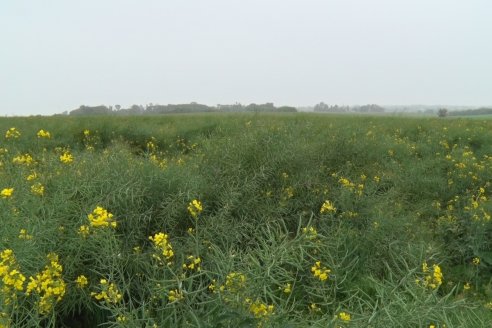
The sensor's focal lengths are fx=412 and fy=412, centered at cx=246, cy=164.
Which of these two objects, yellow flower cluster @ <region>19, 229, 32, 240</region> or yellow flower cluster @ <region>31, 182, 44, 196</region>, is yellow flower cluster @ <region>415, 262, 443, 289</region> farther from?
yellow flower cluster @ <region>31, 182, 44, 196</region>

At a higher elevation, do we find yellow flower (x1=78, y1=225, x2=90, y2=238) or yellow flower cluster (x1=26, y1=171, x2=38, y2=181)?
yellow flower cluster (x1=26, y1=171, x2=38, y2=181)

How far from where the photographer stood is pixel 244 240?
124 inches

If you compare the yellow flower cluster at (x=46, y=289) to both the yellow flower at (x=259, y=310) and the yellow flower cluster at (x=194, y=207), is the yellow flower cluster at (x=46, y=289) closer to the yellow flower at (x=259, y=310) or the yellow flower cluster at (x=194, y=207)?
the yellow flower cluster at (x=194, y=207)

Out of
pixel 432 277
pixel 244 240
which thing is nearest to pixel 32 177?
pixel 244 240

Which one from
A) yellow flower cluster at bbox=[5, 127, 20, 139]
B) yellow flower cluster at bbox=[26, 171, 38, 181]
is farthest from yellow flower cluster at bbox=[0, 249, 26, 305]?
yellow flower cluster at bbox=[5, 127, 20, 139]

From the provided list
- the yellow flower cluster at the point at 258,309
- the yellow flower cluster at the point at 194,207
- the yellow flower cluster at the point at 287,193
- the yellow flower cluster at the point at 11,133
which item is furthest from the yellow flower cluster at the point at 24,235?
the yellow flower cluster at the point at 11,133

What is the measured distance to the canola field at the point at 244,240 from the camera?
1785mm

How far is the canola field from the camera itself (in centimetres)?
179

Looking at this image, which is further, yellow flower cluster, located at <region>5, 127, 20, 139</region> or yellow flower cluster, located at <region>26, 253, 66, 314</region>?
yellow flower cluster, located at <region>5, 127, 20, 139</region>

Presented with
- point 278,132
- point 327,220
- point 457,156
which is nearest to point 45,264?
point 327,220

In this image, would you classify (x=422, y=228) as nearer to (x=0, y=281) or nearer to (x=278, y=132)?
(x=278, y=132)

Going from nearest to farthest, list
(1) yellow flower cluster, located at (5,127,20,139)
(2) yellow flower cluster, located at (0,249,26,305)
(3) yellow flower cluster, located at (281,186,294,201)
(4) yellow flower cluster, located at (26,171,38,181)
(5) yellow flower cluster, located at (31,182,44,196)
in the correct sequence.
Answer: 1. (2) yellow flower cluster, located at (0,249,26,305)
2. (5) yellow flower cluster, located at (31,182,44,196)
3. (4) yellow flower cluster, located at (26,171,38,181)
4. (3) yellow flower cluster, located at (281,186,294,201)
5. (1) yellow flower cluster, located at (5,127,20,139)

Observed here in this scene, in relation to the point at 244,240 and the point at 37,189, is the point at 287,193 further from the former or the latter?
the point at 37,189

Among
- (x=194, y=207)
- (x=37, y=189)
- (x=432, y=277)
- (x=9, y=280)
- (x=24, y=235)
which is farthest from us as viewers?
(x=37, y=189)
